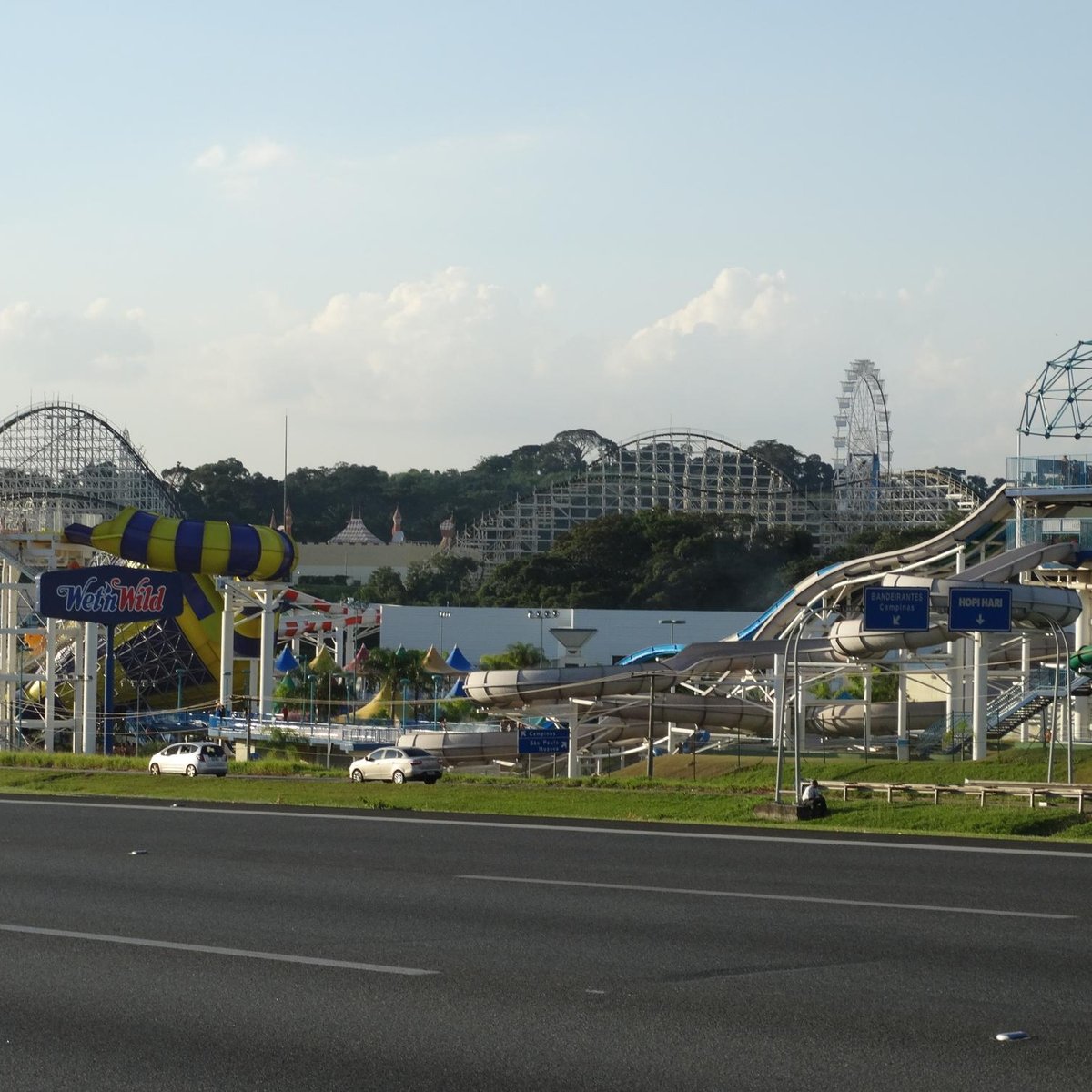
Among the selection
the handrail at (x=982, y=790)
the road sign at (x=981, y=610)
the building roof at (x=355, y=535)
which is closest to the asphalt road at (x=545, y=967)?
the handrail at (x=982, y=790)

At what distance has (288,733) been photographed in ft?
145

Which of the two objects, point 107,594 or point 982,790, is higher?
point 107,594

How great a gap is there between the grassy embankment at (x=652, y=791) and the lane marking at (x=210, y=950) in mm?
9817

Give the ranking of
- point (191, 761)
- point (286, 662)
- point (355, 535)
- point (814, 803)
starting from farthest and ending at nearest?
1. point (355, 535)
2. point (286, 662)
3. point (191, 761)
4. point (814, 803)

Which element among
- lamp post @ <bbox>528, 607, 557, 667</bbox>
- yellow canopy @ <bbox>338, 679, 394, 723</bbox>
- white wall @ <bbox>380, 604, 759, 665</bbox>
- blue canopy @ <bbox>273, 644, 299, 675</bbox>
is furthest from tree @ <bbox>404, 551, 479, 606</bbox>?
yellow canopy @ <bbox>338, 679, 394, 723</bbox>

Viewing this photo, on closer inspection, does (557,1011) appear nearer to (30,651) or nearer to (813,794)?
(813,794)

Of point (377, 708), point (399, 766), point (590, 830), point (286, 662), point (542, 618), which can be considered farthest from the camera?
point (542, 618)

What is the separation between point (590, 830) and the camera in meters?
18.3

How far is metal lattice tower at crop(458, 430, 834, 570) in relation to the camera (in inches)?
5379

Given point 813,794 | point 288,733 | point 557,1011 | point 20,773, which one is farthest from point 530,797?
point 288,733

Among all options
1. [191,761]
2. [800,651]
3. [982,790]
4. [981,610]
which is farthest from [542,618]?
[982,790]

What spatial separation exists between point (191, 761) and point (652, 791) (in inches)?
531

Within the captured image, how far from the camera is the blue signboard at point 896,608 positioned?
30.0 meters

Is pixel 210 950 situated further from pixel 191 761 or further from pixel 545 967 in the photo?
pixel 191 761
